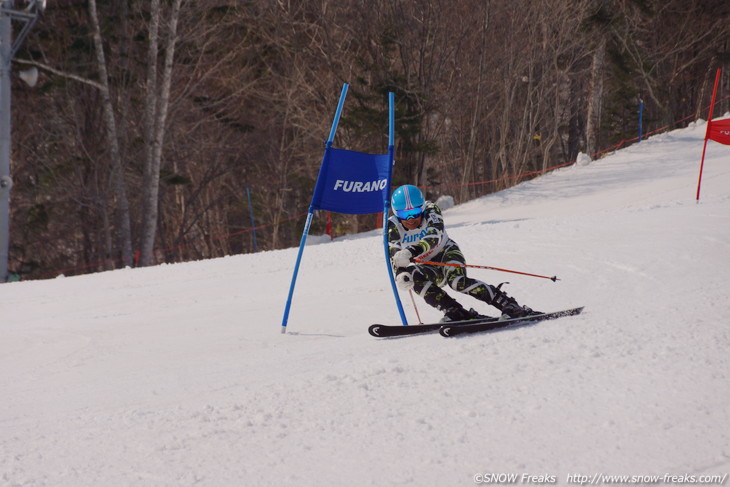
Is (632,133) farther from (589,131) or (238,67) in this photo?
(238,67)

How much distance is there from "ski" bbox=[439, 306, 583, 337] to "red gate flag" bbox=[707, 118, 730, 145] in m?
7.86

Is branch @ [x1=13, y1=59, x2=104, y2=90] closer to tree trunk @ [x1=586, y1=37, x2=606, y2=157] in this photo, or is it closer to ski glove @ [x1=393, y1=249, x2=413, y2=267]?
ski glove @ [x1=393, y1=249, x2=413, y2=267]

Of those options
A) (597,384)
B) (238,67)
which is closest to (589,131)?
(238,67)

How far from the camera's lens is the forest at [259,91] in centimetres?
1862

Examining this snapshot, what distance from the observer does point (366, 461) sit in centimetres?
328

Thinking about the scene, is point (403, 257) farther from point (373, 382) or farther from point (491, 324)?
point (373, 382)

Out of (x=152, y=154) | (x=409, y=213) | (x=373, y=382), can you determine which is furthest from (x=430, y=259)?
(x=152, y=154)

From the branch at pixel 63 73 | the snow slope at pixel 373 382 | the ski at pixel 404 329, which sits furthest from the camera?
the branch at pixel 63 73

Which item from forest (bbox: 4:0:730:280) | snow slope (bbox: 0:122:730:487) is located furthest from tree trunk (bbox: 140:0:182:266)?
snow slope (bbox: 0:122:730:487)

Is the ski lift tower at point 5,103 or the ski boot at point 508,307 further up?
the ski lift tower at point 5,103

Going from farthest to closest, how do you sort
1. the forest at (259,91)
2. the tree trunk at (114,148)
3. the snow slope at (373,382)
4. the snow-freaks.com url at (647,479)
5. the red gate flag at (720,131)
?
the forest at (259,91) → the tree trunk at (114,148) → the red gate flag at (720,131) → the snow slope at (373,382) → the snow-freaks.com url at (647,479)

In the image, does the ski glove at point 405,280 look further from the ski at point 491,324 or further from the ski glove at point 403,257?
the ski at point 491,324

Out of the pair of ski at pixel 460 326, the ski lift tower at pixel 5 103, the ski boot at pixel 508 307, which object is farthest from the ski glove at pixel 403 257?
the ski lift tower at pixel 5 103

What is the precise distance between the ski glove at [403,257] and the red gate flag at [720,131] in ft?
28.9
